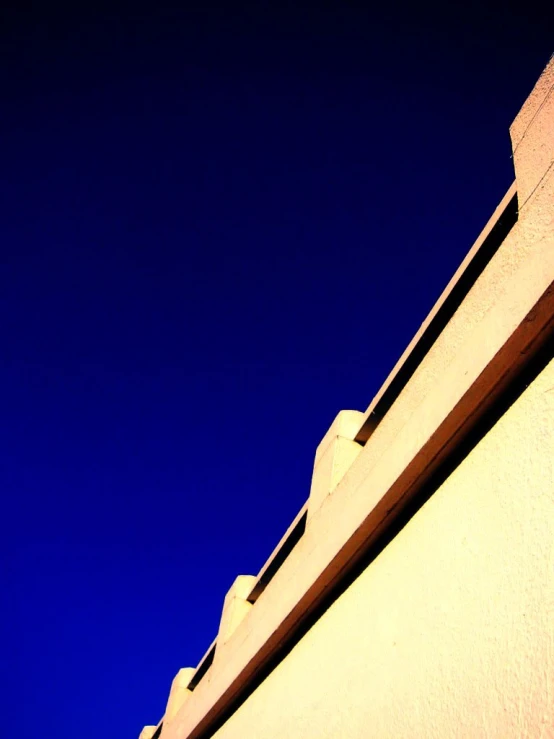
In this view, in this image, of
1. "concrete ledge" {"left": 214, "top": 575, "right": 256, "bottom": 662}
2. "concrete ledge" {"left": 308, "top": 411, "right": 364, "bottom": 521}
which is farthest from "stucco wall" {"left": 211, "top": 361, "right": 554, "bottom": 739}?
"concrete ledge" {"left": 214, "top": 575, "right": 256, "bottom": 662}

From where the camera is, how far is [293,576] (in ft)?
9.91

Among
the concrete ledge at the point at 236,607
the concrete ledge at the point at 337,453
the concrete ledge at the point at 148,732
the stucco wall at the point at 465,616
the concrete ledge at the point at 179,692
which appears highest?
the concrete ledge at the point at 337,453

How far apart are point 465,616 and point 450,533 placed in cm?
30

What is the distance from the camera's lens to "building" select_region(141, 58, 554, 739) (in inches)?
59.7

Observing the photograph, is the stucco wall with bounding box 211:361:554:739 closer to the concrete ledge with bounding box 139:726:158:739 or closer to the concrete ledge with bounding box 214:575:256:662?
the concrete ledge with bounding box 214:575:256:662

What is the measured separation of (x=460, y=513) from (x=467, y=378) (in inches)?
17.4

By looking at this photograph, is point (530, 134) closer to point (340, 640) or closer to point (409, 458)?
point (409, 458)

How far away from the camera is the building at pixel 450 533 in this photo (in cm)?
152

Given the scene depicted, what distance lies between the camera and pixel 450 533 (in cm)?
193

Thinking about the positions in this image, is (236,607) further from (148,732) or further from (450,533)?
(148,732)

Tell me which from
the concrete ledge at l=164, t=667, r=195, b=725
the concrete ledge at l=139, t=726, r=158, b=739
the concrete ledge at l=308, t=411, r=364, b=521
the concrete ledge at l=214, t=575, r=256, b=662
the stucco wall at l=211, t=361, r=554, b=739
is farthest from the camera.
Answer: the concrete ledge at l=139, t=726, r=158, b=739

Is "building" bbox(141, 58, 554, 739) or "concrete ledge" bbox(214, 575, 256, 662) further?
"concrete ledge" bbox(214, 575, 256, 662)

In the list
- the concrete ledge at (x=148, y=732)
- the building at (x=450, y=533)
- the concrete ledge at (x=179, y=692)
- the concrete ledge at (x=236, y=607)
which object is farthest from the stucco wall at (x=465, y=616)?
the concrete ledge at (x=148, y=732)

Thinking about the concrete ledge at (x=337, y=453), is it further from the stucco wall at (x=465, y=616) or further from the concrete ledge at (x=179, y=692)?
the concrete ledge at (x=179, y=692)
